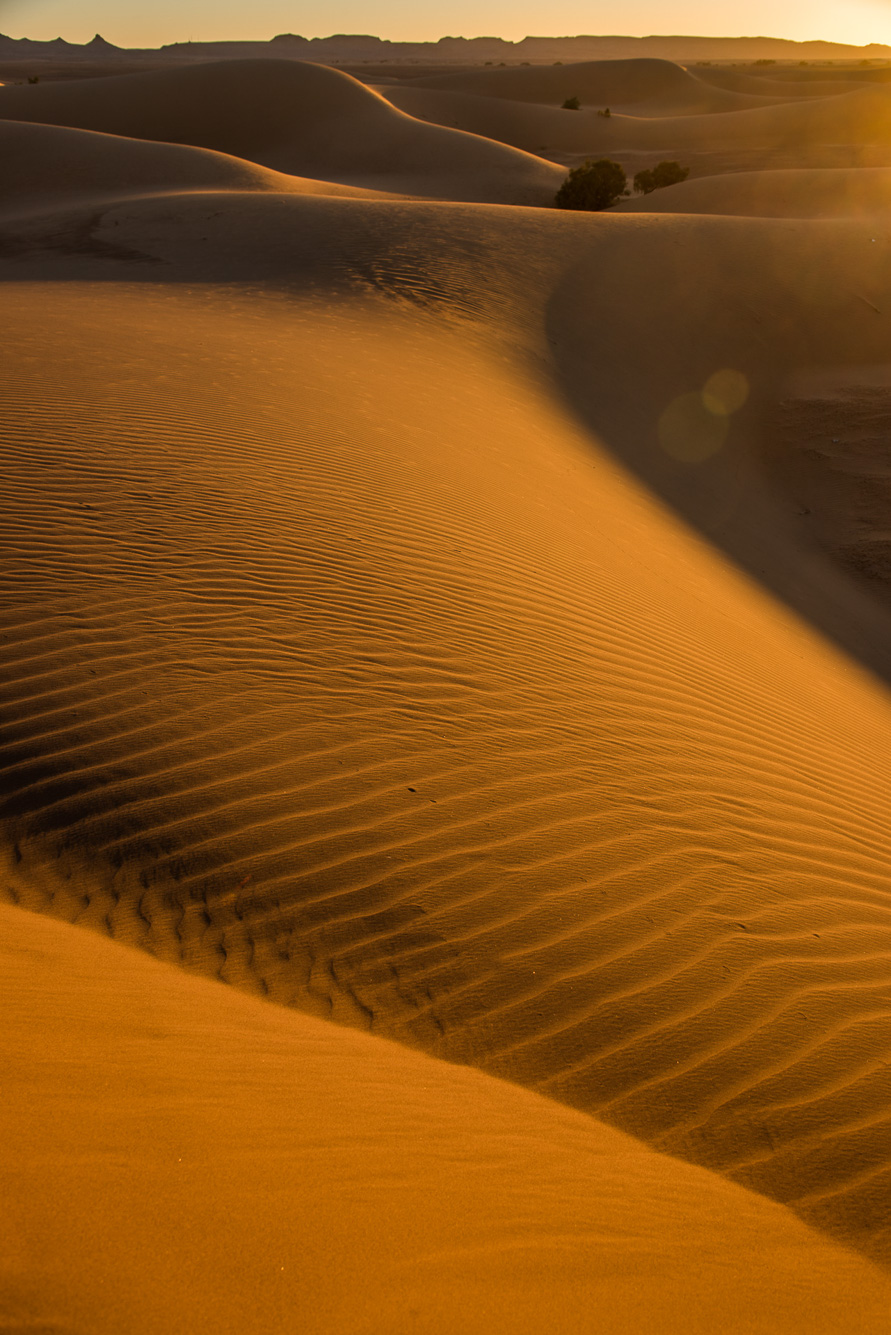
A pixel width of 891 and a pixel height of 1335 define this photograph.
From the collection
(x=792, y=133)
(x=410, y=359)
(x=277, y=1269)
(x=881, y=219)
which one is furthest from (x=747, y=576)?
(x=792, y=133)

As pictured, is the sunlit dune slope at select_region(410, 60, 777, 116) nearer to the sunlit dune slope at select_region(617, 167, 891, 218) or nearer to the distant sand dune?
the distant sand dune

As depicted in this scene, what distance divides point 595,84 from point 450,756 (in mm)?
73796

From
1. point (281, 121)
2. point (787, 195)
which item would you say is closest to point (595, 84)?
point (281, 121)

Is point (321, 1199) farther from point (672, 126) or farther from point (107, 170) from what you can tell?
point (672, 126)

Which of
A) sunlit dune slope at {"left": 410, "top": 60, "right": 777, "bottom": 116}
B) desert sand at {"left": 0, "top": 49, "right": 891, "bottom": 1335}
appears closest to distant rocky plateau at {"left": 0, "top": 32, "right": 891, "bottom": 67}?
sunlit dune slope at {"left": 410, "top": 60, "right": 777, "bottom": 116}

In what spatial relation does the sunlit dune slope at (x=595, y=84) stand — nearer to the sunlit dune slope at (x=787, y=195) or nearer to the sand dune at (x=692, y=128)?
the sand dune at (x=692, y=128)

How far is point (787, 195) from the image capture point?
24.5m

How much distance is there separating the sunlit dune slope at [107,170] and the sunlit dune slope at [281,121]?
8.36m

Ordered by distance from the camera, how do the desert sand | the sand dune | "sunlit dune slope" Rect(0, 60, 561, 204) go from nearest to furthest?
the desert sand, "sunlit dune slope" Rect(0, 60, 561, 204), the sand dune

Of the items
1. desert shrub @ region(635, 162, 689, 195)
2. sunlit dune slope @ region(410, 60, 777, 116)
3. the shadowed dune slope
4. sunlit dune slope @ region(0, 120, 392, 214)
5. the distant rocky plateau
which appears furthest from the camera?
the distant rocky plateau

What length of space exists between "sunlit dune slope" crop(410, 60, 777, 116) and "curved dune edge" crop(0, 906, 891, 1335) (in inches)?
2660

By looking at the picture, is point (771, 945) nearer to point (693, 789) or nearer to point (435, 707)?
point (693, 789)

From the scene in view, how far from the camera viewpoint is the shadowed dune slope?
3.00 metres

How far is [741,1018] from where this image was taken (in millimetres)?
3072
